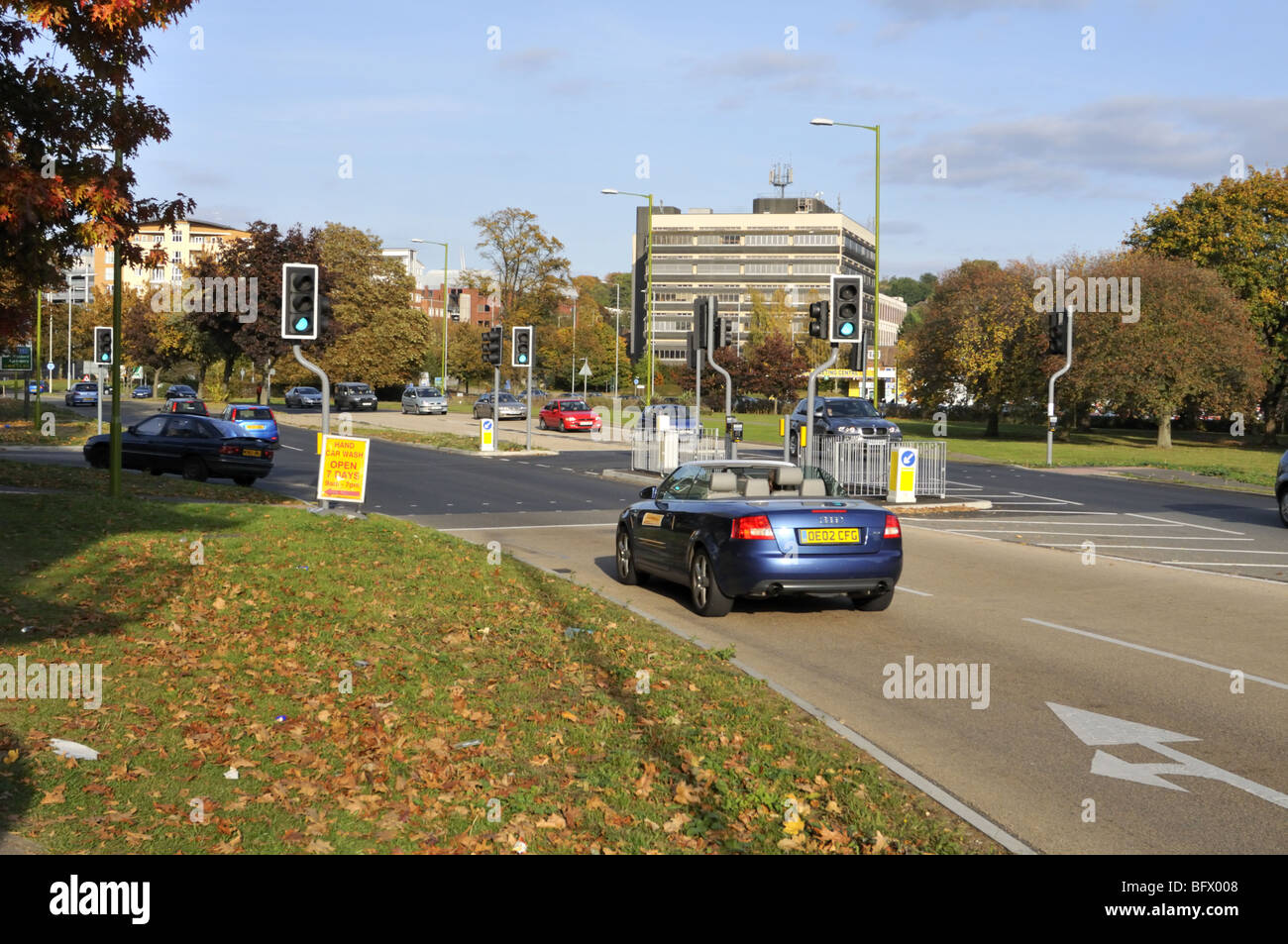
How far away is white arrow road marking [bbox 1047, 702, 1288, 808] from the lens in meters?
6.45

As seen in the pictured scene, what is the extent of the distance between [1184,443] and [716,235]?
115707 mm

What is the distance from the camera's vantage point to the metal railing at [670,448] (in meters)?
32.8

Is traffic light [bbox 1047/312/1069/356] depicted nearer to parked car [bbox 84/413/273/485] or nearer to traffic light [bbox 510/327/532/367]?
traffic light [bbox 510/327/532/367]

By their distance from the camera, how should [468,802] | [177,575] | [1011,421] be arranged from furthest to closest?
[1011,421] → [177,575] → [468,802]

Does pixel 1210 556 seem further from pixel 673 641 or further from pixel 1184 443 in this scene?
pixel 1184 443

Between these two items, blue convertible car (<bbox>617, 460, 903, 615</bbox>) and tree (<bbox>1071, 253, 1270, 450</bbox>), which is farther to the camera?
tree (<bbox>1071, 253, 1270, 450</bbox>)

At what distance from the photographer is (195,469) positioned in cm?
2619

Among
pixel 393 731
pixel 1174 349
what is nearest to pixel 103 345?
pixel 393 731

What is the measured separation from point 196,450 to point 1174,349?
39.0 metres

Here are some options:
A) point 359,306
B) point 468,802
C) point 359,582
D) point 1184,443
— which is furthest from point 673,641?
point 359,306

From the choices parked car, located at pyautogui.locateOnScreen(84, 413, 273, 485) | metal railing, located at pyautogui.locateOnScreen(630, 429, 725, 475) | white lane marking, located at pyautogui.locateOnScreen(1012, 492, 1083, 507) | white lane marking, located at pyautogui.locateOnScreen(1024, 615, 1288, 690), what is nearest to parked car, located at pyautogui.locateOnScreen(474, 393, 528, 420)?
metal railing, located at pyautogui.locateOnScreen(630, 429, 725, 475)

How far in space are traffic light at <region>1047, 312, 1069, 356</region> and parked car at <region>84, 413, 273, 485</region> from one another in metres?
22.2

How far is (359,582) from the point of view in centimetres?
1177

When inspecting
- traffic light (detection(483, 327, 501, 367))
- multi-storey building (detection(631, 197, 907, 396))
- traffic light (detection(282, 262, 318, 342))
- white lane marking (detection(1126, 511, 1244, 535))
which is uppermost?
multi-storey building (detection(631, 197, 907, 396))
